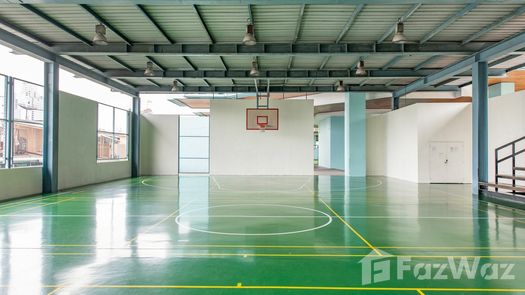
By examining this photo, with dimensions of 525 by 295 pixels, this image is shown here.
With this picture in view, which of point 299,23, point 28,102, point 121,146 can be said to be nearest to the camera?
point 299,23

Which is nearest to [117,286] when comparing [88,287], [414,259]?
[88,287]

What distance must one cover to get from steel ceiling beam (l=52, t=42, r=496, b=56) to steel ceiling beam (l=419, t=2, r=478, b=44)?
75 centimetres

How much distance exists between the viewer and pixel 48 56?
42.1 ft

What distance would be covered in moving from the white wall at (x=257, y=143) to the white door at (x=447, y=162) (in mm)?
7489

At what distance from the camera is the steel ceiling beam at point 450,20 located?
31.2ft

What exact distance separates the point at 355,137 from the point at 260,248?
17.1 m

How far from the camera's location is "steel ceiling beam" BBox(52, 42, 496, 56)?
12.8 metres

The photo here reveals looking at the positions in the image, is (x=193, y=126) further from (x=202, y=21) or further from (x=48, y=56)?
(x=202, y=21)

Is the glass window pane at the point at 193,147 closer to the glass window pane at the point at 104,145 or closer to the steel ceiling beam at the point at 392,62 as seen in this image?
the glass window pane at the point at 104,145

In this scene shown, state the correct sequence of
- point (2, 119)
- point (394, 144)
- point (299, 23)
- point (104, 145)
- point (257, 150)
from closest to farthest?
point (299, 23), point (2, 119), point (104, 145), point (394, 144), point (257, 150)

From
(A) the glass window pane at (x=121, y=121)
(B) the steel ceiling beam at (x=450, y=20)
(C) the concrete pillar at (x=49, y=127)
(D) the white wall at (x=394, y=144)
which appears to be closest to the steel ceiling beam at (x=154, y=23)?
(C) the concrete pillar at (x=49, y=127)

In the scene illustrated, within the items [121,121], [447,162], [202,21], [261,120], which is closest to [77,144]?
[121,121]

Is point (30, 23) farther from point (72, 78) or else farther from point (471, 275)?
point (471, 275)

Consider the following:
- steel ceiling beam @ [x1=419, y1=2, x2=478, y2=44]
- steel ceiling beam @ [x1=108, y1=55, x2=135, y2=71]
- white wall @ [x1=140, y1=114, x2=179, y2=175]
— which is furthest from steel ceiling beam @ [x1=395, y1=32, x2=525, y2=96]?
white wall @ [x1=140, y1=114, x2=179, y2=175]
